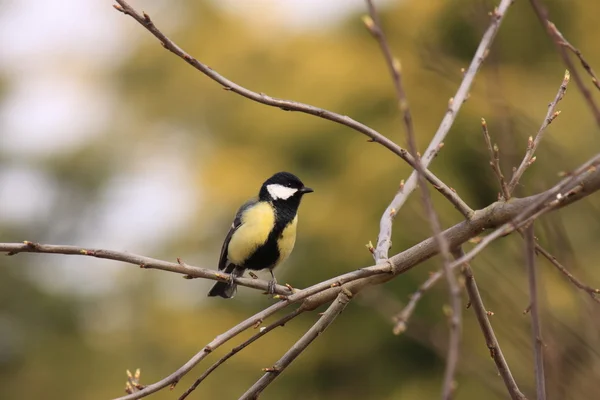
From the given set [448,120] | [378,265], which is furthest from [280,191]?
[378,265]

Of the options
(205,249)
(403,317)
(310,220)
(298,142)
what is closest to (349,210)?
(310,220)

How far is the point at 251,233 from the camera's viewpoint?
3.55 meters

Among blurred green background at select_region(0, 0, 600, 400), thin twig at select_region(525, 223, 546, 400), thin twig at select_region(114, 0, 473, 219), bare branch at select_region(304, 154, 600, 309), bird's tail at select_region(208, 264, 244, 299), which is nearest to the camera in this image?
thin twig at select_region(525, 223, 546, 400)

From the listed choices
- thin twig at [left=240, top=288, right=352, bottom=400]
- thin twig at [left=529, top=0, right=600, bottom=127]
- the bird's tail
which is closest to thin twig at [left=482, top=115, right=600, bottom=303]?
thin twig at [left=529, top=0, right=600, bottom=127]

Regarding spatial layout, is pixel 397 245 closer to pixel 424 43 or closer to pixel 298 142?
pixel 298 142

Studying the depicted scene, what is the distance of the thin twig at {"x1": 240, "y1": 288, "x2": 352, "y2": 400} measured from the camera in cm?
199

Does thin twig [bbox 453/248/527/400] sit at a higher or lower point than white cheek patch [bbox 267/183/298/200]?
lower

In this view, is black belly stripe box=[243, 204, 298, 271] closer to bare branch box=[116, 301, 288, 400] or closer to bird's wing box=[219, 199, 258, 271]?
bird's wing box=[219, 199, 258, 271]

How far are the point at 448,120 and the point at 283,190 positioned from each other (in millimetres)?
1595

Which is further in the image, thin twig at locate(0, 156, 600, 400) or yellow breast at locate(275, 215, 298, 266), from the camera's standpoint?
yellow breast at locate(275, 215, 298, 266)

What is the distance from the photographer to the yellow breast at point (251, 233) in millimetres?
3525

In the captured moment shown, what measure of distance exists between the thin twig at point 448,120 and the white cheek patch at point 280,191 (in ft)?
4.36

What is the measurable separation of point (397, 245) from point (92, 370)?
515 cm

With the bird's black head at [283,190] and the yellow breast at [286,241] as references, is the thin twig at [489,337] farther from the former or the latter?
the bird's black head at [283,190]
